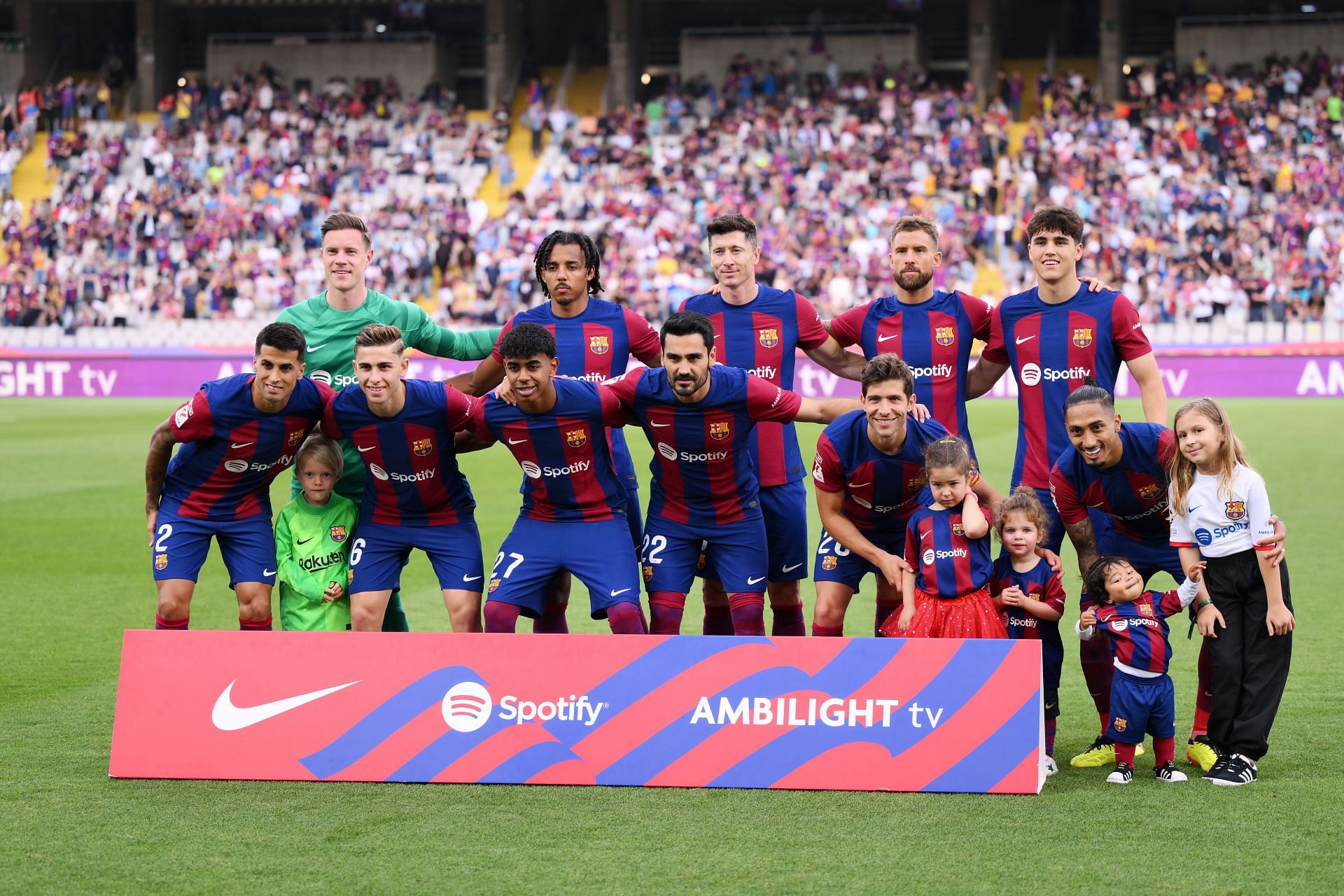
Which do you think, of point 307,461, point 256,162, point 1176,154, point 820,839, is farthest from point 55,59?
point 820,839

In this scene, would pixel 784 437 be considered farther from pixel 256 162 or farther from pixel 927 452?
pixel 256 162

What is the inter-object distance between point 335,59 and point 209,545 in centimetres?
3618

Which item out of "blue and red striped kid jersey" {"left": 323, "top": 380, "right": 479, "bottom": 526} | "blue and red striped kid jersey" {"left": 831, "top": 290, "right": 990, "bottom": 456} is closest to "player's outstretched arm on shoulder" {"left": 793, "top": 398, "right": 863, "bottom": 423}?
"blue and red striped kid jersey" {"left": 831, "top": 290, "right": 990, "bottom": 456}

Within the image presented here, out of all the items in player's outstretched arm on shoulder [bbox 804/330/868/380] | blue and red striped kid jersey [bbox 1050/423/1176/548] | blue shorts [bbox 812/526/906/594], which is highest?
player's outstretched arm on shoulder [bbox 804/330/868/380]

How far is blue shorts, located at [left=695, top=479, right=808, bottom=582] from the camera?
7211mm

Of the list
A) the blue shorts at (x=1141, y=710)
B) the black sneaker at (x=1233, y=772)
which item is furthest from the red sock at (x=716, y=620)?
the black sneaker at (x=1233, y=772)

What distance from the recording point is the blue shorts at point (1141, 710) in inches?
225

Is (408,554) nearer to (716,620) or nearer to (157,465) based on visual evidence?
(157,465)

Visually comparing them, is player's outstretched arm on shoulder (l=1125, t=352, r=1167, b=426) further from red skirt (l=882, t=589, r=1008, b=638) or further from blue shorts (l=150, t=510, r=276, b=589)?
blue shorts (l=150, t=510, r=276, b=589)

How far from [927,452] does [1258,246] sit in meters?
25.2

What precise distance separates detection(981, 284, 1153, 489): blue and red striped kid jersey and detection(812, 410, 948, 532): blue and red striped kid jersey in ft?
1.81

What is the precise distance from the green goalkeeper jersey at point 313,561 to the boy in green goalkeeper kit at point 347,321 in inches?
7.4

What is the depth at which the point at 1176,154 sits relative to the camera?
3225 centimetres

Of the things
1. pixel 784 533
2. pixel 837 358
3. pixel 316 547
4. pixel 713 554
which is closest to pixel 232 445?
pixel 316 547
